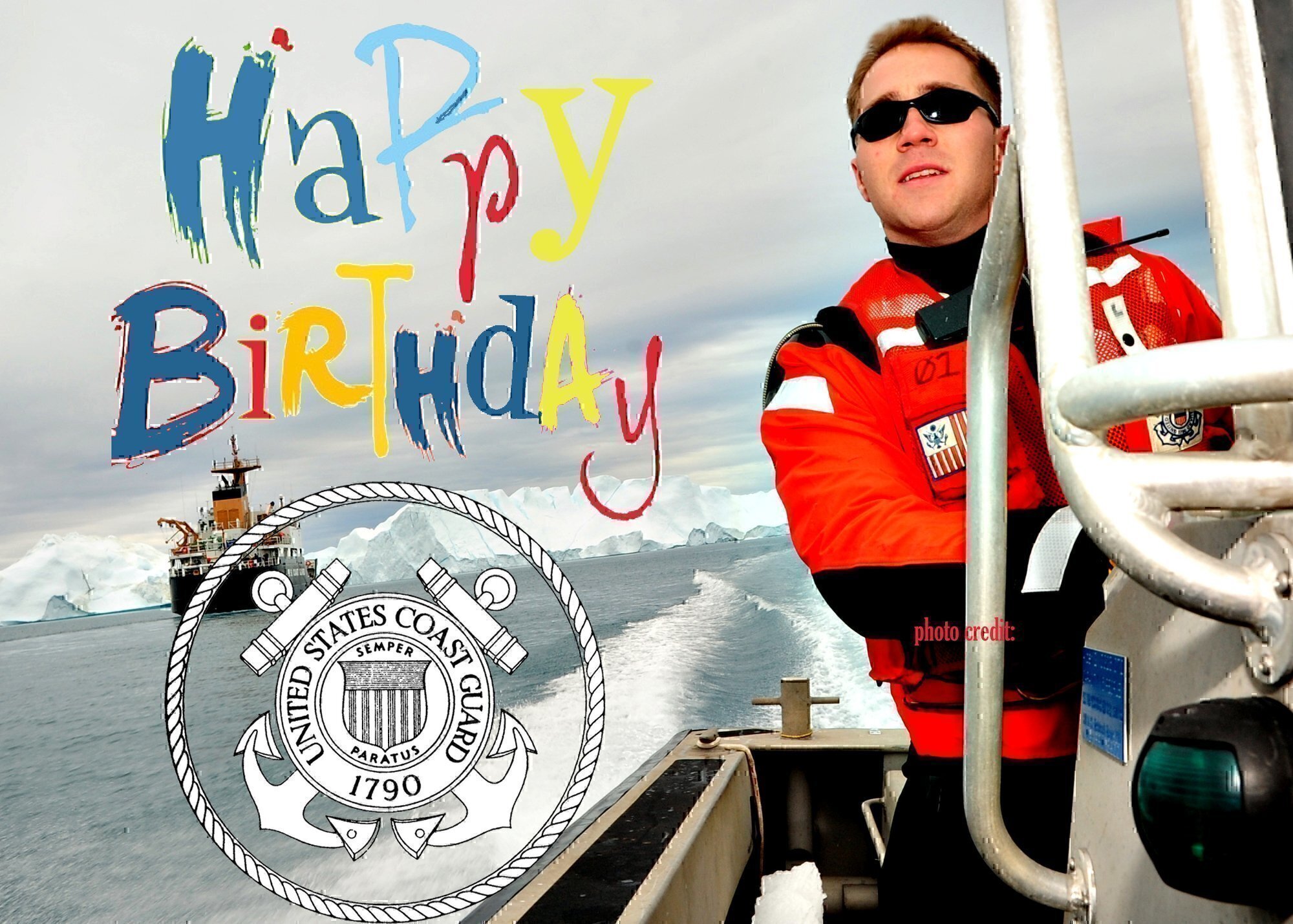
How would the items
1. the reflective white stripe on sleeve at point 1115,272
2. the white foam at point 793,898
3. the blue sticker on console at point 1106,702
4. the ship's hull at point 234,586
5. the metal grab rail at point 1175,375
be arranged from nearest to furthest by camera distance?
the metal grab rail at point 1175,375
the blue sticker on console at point 1106,702
the reflective white stripe on sleeve at point 1115,272
the white foam at point 793,898
the ship's hull at point 234,586

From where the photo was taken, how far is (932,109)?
1.13m

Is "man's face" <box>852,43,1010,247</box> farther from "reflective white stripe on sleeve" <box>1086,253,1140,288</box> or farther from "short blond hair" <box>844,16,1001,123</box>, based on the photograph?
"reflective white stripe on sleeve" <box>1086,253,1140,288</box>

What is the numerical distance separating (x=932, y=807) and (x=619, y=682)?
40.4ft

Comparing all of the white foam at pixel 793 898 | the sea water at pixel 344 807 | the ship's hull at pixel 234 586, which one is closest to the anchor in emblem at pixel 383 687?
the sea water at pixel 344 807

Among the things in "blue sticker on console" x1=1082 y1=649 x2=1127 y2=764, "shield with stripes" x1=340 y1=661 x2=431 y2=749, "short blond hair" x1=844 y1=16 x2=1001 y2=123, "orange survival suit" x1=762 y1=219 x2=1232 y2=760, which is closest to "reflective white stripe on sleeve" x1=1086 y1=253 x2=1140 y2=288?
"orange survival suit" x1=762 y1=219 x2=1232 y2=760

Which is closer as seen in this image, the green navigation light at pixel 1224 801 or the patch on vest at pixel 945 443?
the green navigation light at pixel 1224 801

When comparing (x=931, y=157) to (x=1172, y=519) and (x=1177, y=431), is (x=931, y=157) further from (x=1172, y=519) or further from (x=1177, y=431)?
(x=1172, y=519)

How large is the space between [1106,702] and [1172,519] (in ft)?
0.66

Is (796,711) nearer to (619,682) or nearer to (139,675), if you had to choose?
(619,682)

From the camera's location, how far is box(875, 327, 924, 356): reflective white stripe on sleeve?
1115 millimetres

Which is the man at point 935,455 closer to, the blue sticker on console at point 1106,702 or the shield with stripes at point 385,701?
the blue sticker on console at point 1106,702

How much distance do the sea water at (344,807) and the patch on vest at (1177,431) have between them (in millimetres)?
4229

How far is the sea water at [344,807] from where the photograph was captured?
10000 millimetres

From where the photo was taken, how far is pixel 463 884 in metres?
8.33
